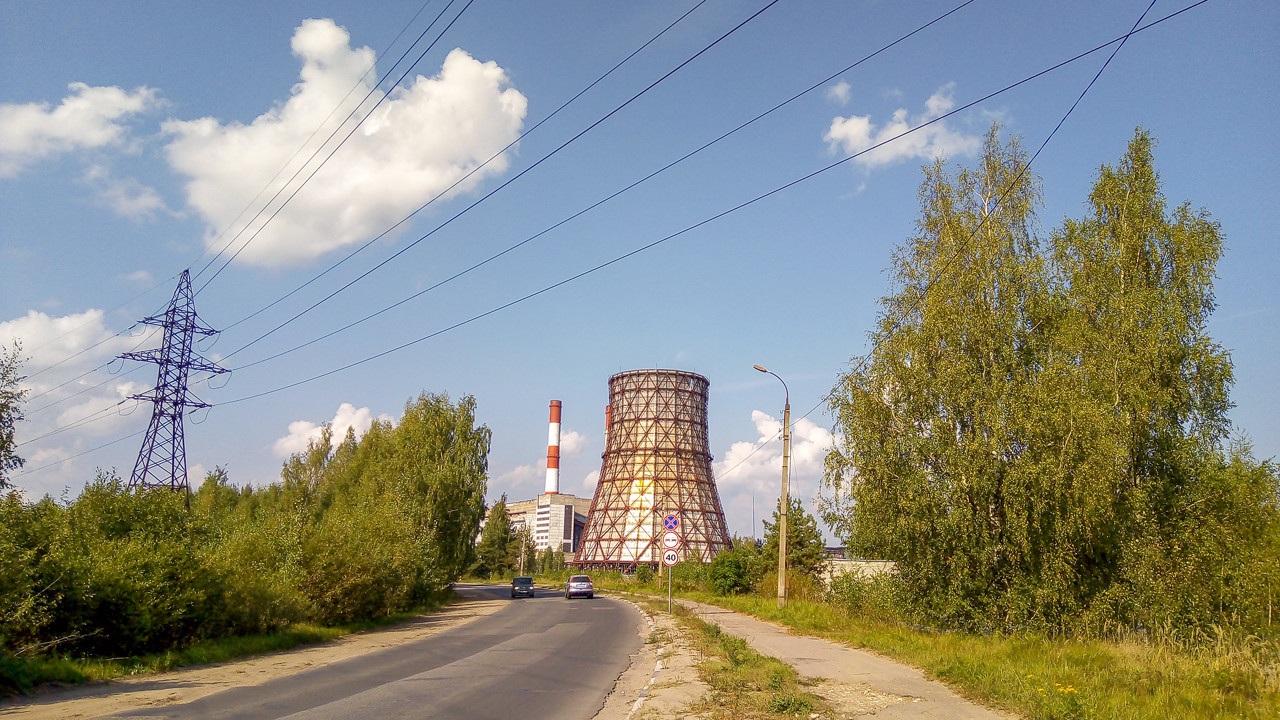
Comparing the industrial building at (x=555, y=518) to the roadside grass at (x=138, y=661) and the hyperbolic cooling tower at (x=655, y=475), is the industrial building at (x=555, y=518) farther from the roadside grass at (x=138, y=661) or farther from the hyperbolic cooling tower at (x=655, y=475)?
the roadside grass at (x=138, y=661)

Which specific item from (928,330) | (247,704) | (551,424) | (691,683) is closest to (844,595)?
(928,330)

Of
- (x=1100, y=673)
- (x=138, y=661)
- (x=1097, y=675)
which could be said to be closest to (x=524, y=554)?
(x=138, y=661)

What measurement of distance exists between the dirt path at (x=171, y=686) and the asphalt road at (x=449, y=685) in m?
0.50

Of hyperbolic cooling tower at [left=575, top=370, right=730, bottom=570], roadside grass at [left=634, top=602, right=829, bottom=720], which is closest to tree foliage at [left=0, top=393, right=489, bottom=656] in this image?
roadside grass at [left=634, top=602, right=829, bottom=720]

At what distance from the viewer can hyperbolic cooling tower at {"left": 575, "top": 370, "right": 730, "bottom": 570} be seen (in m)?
71.4

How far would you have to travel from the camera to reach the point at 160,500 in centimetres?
1622

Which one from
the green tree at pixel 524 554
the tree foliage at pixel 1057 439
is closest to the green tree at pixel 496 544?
the green tree at pixel 524 554

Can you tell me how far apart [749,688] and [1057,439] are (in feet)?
33.8

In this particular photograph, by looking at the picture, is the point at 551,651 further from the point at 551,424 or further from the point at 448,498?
the point at 551,424

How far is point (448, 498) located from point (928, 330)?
29.4 meters

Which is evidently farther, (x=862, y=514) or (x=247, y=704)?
(x=862, y=514)

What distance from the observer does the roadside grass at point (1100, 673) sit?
925 centimetres

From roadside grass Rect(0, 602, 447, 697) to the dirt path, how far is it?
0.32 m

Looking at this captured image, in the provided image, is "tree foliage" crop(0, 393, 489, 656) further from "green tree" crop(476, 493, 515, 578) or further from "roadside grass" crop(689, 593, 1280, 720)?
"green tree" crop(476, 493, 515, 578)
